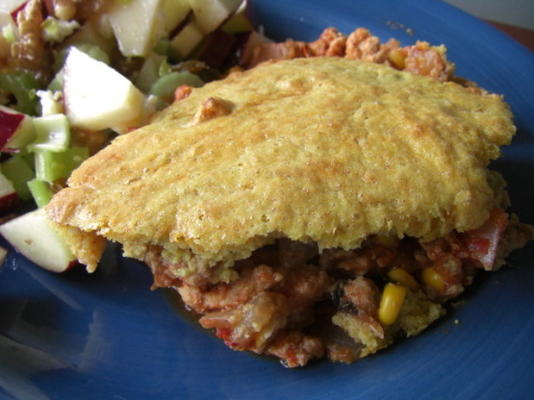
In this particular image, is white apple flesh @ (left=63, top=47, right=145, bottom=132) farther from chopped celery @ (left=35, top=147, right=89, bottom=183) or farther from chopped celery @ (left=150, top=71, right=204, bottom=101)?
chopped celery @ (left=150, top=71, right=204, bottom=101)

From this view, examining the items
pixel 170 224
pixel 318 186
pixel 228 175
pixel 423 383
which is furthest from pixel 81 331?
pixel 423 383

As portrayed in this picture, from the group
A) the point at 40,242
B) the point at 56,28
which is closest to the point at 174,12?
the point at 56,28

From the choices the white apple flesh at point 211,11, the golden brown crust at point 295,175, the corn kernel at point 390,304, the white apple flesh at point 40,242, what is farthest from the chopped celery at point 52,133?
the corn kernel at point 390,304

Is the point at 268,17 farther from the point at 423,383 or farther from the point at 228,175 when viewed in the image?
the point at 423,383

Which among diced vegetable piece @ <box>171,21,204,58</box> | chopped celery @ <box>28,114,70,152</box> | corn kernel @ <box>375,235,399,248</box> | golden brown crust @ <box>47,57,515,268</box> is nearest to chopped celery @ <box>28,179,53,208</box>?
chopped celery @ <box>28,114,70,152</box>

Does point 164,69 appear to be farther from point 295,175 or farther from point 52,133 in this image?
point 295,175
